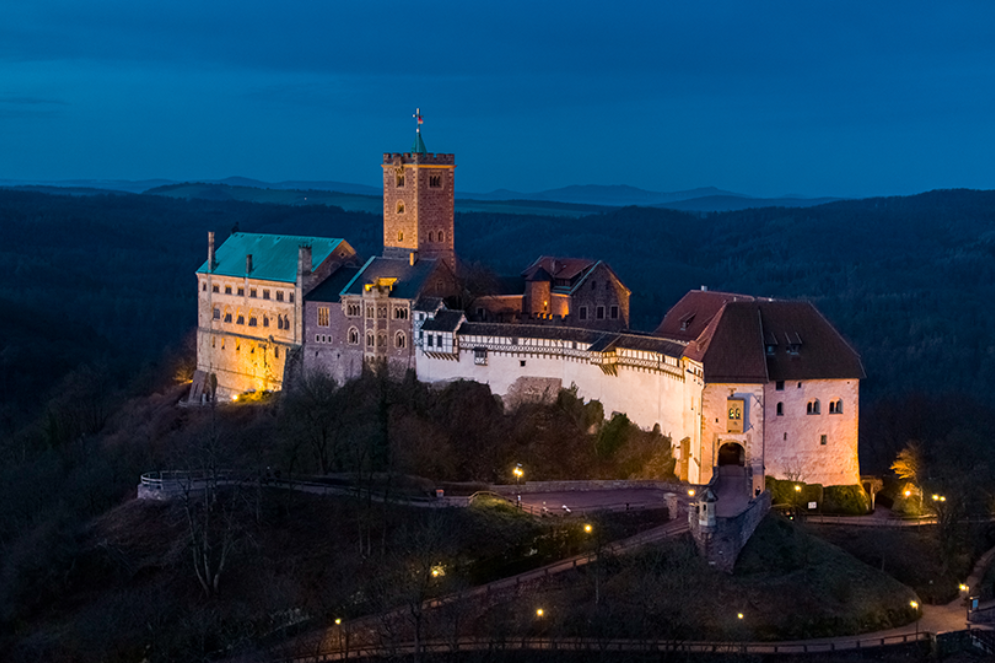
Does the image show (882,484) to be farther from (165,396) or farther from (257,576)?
(165,396)

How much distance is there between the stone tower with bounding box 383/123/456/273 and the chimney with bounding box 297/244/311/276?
4609 millimetres

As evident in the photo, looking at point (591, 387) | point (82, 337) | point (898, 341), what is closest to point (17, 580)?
point (591, 387)

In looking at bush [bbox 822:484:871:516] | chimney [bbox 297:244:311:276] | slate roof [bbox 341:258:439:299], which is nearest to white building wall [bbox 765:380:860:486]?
bush [bbox 822:484:871:516]

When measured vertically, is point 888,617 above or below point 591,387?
below

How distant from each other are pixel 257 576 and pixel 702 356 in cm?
2201

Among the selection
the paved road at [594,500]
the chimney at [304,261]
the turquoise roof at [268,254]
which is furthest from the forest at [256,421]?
the turquoise roof at [268,254]

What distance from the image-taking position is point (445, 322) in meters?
76.7

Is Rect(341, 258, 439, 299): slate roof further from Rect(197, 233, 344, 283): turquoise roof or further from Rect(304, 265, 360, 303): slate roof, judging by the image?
Rect(197, 233, 344, 283): turquoise roof

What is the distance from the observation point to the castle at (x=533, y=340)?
2552 inches

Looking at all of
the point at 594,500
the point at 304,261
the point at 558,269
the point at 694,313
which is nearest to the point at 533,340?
the point at 694,313

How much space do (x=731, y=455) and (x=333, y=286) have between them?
95.2ft

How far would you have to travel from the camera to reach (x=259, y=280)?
87.3 meters

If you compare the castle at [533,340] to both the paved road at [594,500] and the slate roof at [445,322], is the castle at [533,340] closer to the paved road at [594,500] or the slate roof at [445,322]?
the slate roof at [445,322]

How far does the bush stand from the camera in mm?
65625
